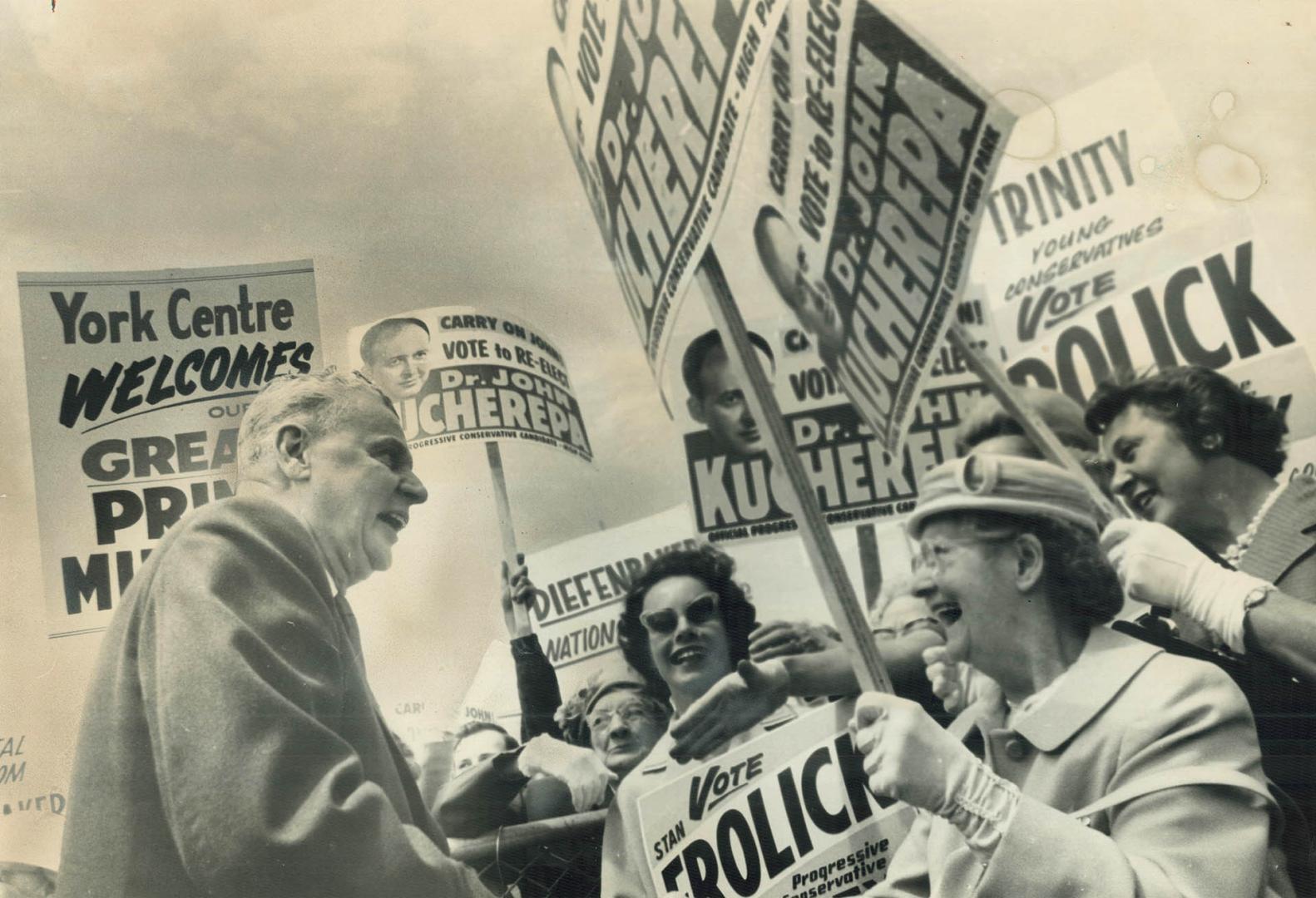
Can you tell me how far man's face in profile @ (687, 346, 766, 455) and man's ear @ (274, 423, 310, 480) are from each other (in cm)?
74

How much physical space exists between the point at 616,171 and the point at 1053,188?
2.71 ft

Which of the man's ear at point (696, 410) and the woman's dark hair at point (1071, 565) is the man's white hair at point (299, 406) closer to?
the man's ear at point (696, 410)

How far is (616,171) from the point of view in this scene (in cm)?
222

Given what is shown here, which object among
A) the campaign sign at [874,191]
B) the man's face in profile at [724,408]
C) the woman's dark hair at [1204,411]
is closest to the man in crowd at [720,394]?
the man's face in profile at [724,408]

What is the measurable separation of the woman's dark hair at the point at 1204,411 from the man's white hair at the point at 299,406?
1.36 m

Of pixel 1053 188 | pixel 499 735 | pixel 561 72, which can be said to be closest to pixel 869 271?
pixel 1053 188

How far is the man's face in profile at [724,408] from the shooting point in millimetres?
2168

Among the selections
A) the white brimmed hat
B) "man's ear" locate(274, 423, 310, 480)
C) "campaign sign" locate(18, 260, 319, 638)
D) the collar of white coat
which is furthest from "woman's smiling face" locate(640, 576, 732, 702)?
"campaign sign" locate(18, 260, 319, 638)

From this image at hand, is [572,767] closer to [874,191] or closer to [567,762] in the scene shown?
[567,762]

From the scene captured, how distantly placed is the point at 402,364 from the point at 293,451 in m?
0.26

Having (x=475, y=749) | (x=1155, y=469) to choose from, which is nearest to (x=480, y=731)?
(x=475, y=749)

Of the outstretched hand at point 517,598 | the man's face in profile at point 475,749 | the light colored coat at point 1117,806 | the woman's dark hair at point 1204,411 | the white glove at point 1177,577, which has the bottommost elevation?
the light colored coat at point 1117,806

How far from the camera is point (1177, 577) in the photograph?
200 cm

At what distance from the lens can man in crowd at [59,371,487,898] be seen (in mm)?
1966
